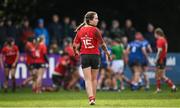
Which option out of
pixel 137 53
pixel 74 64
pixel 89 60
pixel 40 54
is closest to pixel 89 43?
pixel 89 60

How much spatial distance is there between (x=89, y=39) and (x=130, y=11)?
A: 738 inches

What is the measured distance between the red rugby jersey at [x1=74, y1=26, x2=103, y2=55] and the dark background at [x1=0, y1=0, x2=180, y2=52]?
57.7 ft

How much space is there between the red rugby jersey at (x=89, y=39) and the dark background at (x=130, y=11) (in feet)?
57.7

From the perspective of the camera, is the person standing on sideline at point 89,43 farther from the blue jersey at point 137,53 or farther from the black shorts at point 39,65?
the blue jersey at point 137,53

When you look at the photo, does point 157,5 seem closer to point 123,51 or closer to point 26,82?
point 123,51

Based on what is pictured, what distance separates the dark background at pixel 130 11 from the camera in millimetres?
38500

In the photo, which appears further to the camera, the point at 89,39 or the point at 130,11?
the point at 130,11

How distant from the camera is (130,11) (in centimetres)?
3909

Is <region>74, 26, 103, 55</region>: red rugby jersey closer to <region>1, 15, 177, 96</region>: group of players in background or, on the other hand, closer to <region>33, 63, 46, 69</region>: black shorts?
<region>1, 15, 177, 96</region>: group of players in background

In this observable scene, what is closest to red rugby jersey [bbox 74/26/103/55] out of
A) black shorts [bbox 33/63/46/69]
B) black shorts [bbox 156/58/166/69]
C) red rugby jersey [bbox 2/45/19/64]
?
black shorts [bbox 156/58/166/69]

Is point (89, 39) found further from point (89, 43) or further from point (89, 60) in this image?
point (89, 60)

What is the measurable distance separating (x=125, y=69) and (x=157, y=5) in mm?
5801

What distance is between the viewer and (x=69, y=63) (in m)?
32.2

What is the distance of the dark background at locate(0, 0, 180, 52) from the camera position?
38.5 m
